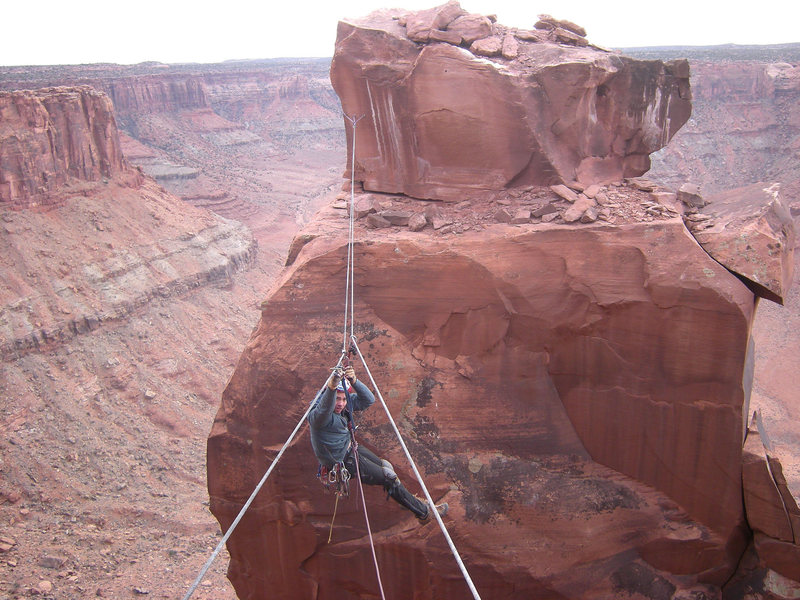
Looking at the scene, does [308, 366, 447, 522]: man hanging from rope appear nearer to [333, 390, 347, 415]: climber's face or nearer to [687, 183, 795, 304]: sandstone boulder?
[333, 390, 347, 415]: climber's face

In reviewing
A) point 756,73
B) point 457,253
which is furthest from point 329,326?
point 756,73

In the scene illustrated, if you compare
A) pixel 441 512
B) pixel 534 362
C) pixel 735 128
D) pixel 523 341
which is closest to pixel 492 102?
pixel 523 341

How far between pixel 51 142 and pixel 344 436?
27766 mm

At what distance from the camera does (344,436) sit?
27.8ft

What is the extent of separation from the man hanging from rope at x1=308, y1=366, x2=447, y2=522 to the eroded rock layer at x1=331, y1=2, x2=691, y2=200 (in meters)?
4.48

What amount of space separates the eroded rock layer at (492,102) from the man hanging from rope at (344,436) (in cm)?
448

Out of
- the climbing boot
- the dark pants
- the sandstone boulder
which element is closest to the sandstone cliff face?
the dark pants

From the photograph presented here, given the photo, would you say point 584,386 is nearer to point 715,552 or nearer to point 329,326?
point 715,552

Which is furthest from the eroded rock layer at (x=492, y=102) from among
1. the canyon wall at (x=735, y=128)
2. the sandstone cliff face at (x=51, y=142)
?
the canyon wall at (x=735, y=128)

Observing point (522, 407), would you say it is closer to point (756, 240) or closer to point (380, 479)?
point (380, 479)

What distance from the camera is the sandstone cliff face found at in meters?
28.3

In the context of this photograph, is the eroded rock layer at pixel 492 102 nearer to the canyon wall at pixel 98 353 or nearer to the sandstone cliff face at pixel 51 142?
the canyon wall at pixel 98 353

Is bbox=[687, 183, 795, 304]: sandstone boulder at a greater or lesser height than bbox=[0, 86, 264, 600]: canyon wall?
greater

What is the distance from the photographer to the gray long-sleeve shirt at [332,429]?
8023mm
